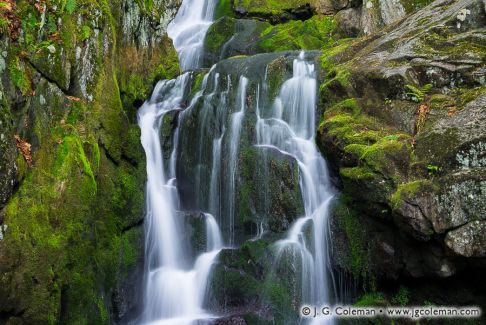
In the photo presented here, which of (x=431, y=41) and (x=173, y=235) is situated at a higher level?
(x=431, y=41)

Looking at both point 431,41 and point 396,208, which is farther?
point 431,41

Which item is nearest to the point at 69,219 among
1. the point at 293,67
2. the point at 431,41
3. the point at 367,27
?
the point at 293,67

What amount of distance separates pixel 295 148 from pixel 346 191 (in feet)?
6.19

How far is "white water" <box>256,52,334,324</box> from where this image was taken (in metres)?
7.90

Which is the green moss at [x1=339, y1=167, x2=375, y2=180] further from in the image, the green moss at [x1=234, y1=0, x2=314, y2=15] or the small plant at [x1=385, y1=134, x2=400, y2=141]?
the green moss at [x1=234, y1=0, x2=314, y2=15]

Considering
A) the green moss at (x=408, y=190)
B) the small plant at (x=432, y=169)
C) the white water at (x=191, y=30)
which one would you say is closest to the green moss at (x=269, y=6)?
the white water at (x=191, y=30)

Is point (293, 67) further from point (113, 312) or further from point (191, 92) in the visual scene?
point (113, 312)

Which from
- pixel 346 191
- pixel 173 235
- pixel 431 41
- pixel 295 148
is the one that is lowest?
pixel 173 235

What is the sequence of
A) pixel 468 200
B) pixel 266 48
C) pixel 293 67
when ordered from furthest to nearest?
pixel 266 48
pixel 293 67
pixel 468 200

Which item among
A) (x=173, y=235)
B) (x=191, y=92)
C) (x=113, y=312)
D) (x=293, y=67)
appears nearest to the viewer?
(x=113, y=312)

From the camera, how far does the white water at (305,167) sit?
25.9ft

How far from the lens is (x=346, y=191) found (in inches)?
323

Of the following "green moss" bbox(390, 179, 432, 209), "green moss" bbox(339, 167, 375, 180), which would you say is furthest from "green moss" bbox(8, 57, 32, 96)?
"green moss" bbox(390, 179, 432, 209)

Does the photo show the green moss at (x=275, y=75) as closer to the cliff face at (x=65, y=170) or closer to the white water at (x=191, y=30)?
the cliff face at (x=65, y=170)
